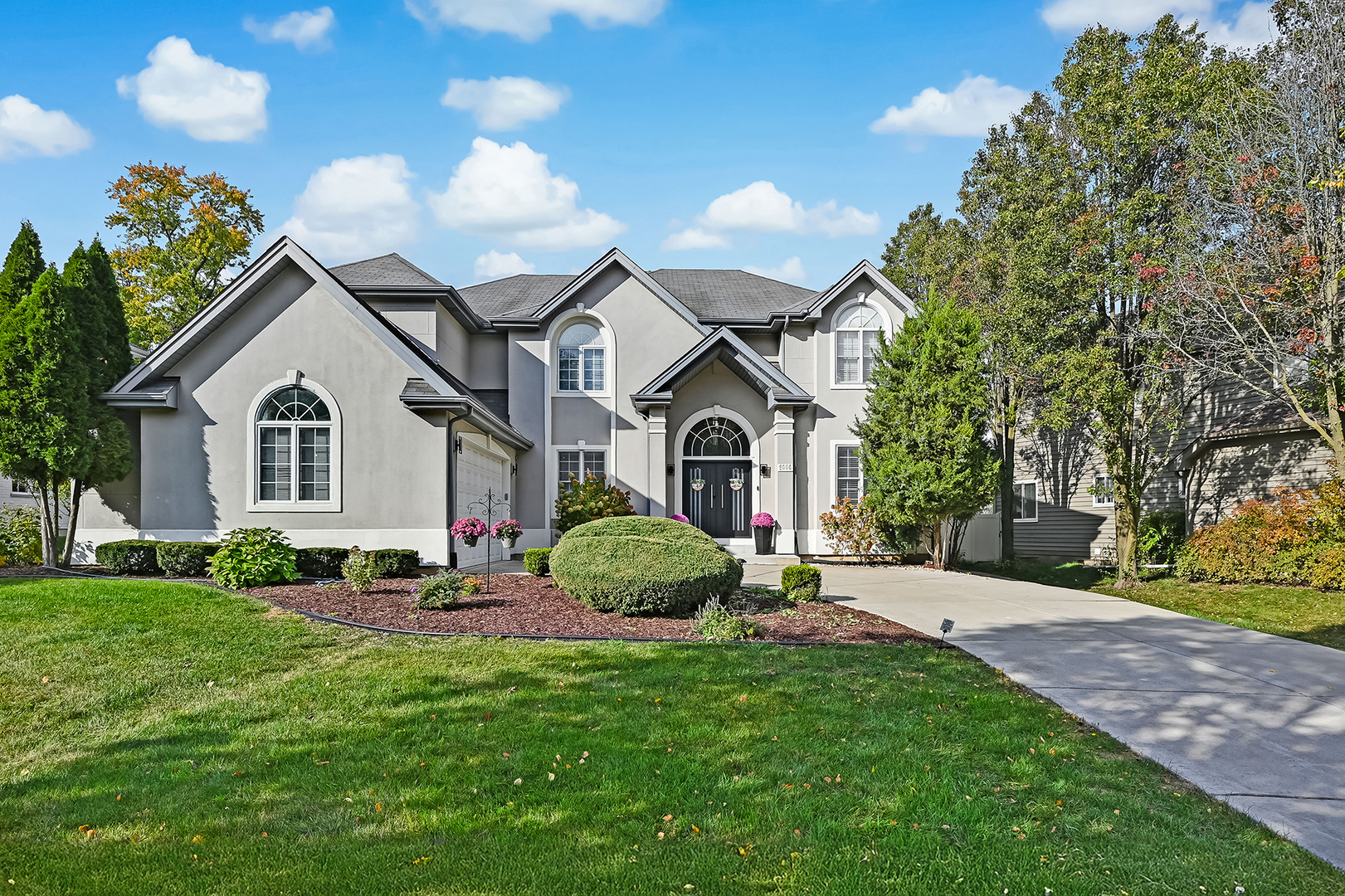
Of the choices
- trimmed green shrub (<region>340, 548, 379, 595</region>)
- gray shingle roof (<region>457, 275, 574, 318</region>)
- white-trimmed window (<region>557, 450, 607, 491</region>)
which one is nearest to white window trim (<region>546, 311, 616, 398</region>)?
gray shingle roof (<region>457, 275, 574, 318</region>)

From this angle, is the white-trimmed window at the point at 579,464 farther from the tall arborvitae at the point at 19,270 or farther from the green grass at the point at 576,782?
the green grass at the point at 576,782

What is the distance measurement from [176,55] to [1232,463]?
22.0 meters

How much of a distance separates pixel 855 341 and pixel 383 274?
11374 millimetres

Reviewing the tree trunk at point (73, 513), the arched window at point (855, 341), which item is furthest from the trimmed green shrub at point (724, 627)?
the arched window at point (855, 341)

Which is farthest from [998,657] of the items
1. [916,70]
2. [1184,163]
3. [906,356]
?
[1184,163]

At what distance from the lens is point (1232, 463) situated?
17297 millimetres

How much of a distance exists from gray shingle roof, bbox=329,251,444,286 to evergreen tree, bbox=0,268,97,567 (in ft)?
18.3

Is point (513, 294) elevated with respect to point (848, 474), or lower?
elevated

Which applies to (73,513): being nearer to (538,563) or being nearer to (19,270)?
(19,270)

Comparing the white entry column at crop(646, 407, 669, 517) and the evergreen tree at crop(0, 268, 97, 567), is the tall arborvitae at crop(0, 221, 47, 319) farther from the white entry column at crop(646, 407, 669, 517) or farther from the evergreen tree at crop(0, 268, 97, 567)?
the white entry column at crop(646, 407, 669, 517)

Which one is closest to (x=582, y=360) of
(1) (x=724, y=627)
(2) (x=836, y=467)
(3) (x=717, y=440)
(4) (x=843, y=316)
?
(3) (x=717, y=440)

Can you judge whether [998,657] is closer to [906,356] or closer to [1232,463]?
[906,356]

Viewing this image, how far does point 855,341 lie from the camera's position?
19.1 metres

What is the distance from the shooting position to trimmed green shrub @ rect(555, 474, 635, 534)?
1592 cm
